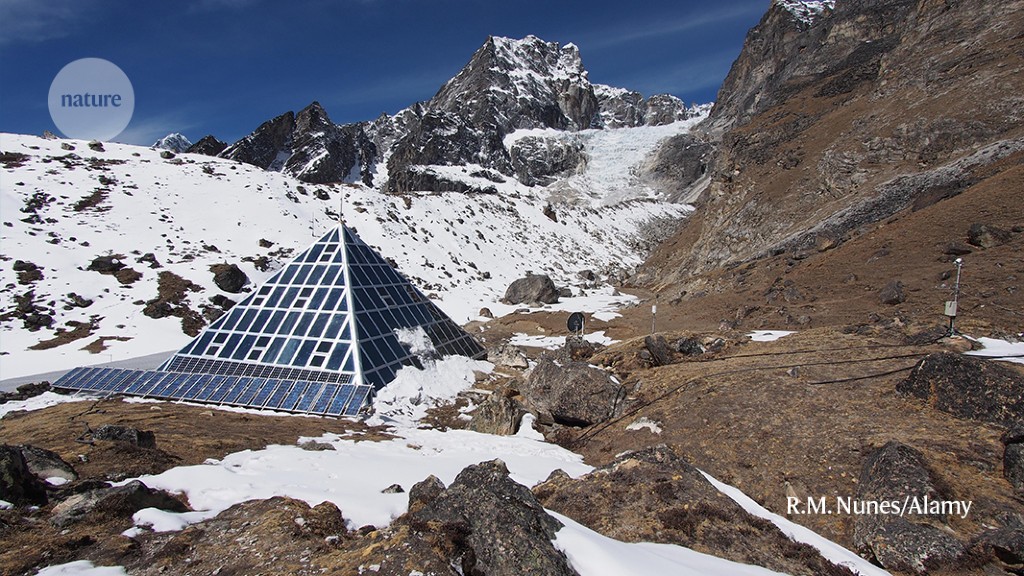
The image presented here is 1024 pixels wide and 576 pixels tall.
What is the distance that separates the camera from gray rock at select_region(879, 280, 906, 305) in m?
21.0

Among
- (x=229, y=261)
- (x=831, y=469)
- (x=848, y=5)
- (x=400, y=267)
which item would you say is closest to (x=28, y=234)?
(x=229, y=261)

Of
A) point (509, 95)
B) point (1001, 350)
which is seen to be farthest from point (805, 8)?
point (1001, 350)

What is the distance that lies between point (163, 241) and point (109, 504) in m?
40.1

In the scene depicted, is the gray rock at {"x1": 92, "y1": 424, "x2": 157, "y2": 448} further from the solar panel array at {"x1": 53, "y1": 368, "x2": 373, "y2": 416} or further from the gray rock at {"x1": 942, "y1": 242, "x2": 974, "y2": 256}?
the gray rock at {"x1": 942, "y1": 242, "x2": 974, "y2": 256}

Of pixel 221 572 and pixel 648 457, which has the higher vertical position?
pixel 221 572

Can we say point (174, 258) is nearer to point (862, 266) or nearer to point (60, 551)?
point (60, 551)

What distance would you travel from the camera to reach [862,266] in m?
26.3

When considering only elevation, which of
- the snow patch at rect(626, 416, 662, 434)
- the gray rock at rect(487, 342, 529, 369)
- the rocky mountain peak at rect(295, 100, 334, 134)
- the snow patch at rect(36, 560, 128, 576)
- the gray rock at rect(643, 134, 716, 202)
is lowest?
the gray rock at rect(487, 342, 529, 369)

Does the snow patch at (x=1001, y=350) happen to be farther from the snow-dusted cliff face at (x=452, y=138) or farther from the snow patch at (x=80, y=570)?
the snow-dusted cliff face at (x=452, y=138)

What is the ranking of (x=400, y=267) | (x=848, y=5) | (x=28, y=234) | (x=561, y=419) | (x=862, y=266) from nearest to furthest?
(x=561, y=419) → (x=862, y=266) → (x=28, y=234) → (x=400, y=267) → (x=848, y=5)

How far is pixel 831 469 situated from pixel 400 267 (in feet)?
150

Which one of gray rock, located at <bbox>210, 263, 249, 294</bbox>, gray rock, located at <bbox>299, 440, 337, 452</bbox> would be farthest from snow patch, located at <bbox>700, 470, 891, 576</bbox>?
gray rock, located at <bbox>210, 263, 249, 294</bbox>

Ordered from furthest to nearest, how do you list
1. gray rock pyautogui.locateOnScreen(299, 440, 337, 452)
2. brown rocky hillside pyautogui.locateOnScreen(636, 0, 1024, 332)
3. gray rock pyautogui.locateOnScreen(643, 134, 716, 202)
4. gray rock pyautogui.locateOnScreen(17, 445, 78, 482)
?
→ gray rock pyautogui.locateOnScreen(643, 134, 716, 202) → brown rocky hillside pyautogui.locateOnScreen(636, 0, 1024, 332) → gray rock pyautogui.locateOnScreen(299, 440, 337, 452) → gray rock pyautogui.locateOnScreen(17, 445, 78, 482)

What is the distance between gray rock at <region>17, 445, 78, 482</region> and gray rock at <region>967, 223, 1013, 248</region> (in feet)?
113
